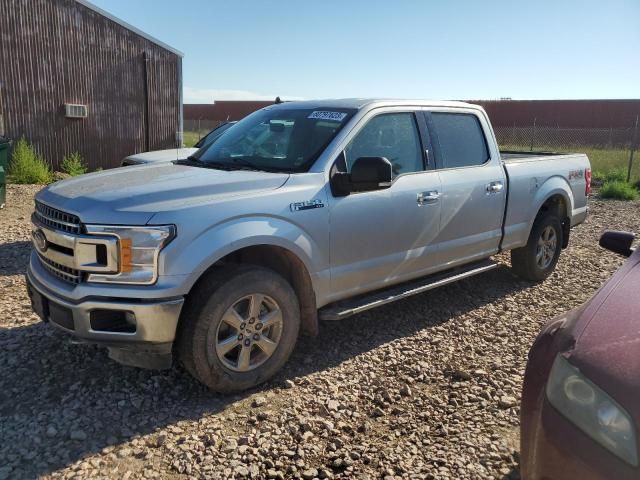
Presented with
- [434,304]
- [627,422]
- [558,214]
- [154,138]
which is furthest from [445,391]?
[154,138]

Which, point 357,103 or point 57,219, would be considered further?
point 357,103

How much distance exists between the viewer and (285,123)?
14.6 ft

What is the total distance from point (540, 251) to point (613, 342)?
14.2 feet

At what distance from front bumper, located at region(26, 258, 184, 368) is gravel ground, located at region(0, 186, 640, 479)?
1.29 feet

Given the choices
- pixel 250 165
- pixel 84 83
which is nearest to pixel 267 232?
pixel 250 165

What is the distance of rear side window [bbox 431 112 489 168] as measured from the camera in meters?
4.85

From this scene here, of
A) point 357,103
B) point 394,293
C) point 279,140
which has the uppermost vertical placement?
point 357,103

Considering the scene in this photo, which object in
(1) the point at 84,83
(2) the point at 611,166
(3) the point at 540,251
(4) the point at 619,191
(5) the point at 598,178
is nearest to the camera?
(3) the point at 540,251

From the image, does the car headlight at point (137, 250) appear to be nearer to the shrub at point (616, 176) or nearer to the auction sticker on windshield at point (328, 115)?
the auction sticker on windshield at point (328, 115)

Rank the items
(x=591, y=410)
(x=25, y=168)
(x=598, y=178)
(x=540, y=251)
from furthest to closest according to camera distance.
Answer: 1. (x=598, y=178)
2. (x=25, y=168)
3. (x=540, y=251)
4. (x=591, y=410)

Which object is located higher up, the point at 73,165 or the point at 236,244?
the point at 236,244

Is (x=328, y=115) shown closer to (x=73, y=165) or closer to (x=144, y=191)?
(x=144, y=191)

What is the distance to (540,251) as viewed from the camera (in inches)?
239

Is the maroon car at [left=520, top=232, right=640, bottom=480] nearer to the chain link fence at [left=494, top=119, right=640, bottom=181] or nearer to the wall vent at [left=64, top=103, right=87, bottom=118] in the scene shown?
the wall vent at [left=64, top=103, right=87, bottom=118]
